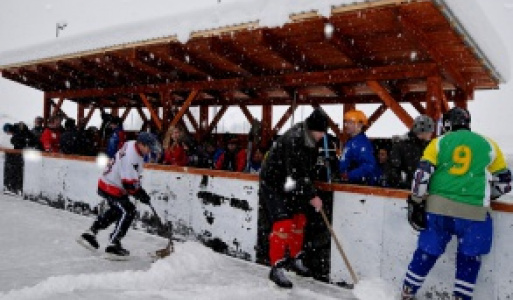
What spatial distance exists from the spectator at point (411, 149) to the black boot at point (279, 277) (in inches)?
59.8

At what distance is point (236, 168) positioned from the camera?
8.84m

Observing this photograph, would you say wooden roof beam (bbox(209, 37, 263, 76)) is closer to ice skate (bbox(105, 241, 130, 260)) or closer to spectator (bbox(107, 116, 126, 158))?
spectator (bbox(107, 116, 126, 158))

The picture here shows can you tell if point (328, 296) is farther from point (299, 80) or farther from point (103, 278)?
point (299, 80)

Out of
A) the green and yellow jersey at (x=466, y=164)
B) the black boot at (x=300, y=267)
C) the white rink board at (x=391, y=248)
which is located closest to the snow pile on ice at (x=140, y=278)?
the black boot at (x=300, y=267)

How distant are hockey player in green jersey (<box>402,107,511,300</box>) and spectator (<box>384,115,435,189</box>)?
840 millimetres

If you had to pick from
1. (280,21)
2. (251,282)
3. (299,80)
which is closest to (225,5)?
(280,21)

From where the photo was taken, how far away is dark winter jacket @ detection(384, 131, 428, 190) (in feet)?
14.8

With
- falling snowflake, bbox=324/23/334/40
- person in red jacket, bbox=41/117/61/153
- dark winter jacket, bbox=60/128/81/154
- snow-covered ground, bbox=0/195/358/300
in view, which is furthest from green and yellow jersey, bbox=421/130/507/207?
person in red jacket, bbox=41/117/61/153

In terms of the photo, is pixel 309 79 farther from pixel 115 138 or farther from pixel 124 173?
pixel 124 173

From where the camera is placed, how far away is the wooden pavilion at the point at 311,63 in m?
5.79

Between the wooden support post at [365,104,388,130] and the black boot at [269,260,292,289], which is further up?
the wooden support post at [365,104,388,130]

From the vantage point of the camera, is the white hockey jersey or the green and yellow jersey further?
the white hockey jersey

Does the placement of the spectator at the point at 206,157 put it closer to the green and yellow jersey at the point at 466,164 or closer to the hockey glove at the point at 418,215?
the hockey glove at the point at 418,215

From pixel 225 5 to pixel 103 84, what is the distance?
5.95m
